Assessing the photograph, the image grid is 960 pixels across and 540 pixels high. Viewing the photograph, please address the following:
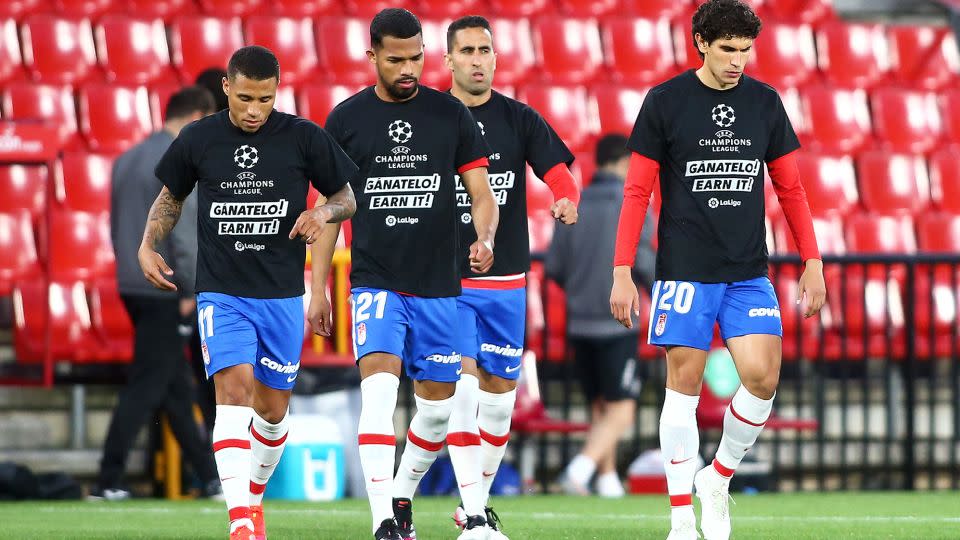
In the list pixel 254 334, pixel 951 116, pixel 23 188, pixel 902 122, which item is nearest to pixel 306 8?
pixel 23 188

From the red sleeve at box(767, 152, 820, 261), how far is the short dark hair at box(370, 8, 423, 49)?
1401 mm

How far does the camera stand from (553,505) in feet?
31.3

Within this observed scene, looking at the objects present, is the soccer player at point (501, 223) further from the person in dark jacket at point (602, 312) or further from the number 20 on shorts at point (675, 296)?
the person in dark jacket at point (602, 312)

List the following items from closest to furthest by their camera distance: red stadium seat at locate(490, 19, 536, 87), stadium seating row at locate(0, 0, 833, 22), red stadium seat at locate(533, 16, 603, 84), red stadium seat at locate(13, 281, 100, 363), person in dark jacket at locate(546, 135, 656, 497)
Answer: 1. red stadium seat at locate(13, 281, 100, 363)
2. person in dark jacket at locate(546, 135, 656, 497)
3. stadium seating row at locate(0, 0, 833, 22)
4. red stadium seat at locate(490, 19, 536, 87)
5. red stadium seat at locate(533, 16, 603, 84)

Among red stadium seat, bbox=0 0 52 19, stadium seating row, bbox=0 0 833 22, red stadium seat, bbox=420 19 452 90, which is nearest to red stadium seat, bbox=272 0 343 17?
stadium seating row, bbox=0 0 833 22

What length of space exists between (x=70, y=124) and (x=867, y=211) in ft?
20.0

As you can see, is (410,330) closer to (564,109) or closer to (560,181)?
(560,181)

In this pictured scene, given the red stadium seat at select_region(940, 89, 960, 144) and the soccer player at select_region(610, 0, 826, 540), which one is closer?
the soccer player at select_region(610, 0, 826, 540)

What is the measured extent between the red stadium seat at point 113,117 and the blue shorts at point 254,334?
559 cm

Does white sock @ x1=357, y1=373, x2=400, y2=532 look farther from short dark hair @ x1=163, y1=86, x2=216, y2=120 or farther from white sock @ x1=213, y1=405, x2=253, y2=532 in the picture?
short dark hair @ x1=163, y1=86, x2=216, y2=120

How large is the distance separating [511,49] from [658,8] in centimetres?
156

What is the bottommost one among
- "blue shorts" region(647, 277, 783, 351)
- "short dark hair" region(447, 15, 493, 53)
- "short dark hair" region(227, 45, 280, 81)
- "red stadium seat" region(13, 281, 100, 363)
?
"red stadium seat" region(13, 281, 100, 363)

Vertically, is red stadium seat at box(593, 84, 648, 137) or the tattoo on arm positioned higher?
red stadium seat at box(593, 84, 648, 137)

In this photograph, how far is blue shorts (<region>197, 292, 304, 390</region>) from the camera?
6109mm
